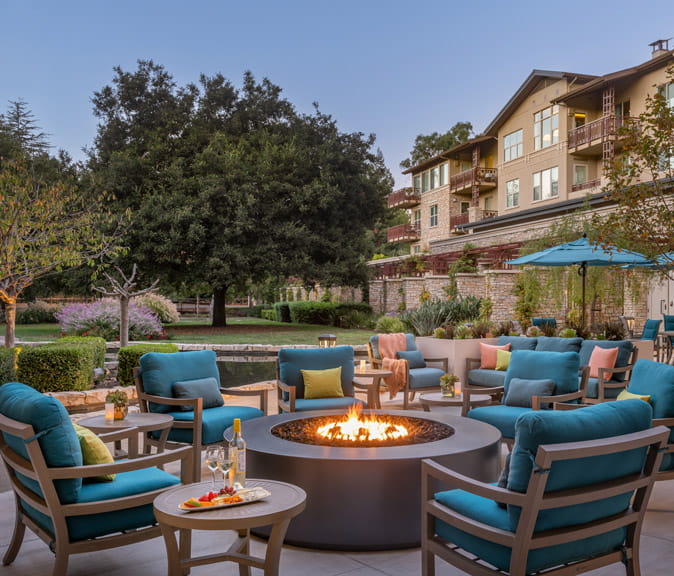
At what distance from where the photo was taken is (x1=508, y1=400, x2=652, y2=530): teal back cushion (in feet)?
8.23

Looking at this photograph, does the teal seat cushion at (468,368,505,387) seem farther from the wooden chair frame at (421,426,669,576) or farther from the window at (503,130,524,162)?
the window at (503,130,524,162)

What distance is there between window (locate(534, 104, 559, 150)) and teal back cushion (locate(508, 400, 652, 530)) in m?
21.6

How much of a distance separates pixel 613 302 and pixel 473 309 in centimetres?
579

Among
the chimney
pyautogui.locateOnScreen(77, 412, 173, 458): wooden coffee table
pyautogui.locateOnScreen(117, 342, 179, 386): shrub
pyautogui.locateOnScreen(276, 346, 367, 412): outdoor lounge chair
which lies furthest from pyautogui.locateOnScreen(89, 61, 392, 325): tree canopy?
pyautogui.locateOnScreen(77, 412, 173, 458): wooden coffee table

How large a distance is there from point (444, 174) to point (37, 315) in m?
20.1

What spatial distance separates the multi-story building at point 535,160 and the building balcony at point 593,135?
0.03 m

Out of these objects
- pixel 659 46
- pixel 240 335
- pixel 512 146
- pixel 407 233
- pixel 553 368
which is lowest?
pixel 240 335

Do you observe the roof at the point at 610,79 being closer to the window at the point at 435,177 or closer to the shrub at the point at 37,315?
the window at the point at 435,177

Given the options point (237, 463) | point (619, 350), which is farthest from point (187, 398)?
point (619, 350)

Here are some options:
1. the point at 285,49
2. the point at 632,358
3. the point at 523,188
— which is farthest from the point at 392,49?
the point at 632,358

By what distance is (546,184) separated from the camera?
23016 millimetres

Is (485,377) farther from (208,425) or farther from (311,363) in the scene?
(208,425)

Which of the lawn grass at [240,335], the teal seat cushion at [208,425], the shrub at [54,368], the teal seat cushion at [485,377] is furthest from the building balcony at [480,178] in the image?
the teal seat cushion at [208,425]

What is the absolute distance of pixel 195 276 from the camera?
21453 millimetres
